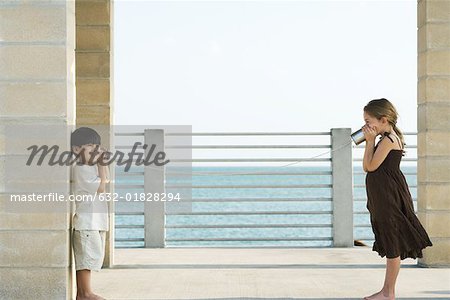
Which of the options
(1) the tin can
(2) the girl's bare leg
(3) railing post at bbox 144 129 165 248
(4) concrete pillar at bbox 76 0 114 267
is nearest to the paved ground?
(2) the girl's bare leg

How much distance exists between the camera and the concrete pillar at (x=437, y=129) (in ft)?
27.1

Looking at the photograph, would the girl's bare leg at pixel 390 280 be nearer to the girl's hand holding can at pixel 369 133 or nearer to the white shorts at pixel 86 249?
the girl's hand holding can at pixel 369 133

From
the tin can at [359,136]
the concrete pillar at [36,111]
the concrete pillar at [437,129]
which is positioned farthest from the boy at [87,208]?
the concrete pillar at [437,129]

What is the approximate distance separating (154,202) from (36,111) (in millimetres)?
4857

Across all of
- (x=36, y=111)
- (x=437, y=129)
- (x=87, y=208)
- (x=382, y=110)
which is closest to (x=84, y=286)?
(x=87, y=208)

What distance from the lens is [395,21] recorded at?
181ft

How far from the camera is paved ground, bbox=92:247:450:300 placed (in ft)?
22.2

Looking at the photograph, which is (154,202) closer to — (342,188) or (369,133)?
(342,188)

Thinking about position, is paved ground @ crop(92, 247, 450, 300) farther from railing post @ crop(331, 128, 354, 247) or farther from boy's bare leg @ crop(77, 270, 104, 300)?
railing post @ crop(331, 128, 354, 247)

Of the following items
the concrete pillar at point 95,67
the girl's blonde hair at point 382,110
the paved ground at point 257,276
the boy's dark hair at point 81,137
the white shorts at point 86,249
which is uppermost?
the concrete pillar at point 95,67

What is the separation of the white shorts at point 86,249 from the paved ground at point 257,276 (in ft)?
2.13

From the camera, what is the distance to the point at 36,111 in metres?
5.91

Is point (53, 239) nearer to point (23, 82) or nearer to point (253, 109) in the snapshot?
point (23, 82)

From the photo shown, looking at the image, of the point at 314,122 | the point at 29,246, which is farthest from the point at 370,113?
the point at 314,122
